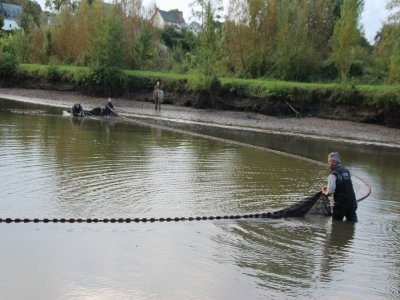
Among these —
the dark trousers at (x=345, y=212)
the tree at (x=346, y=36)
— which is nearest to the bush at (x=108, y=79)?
the tree at (x=346, y=36)

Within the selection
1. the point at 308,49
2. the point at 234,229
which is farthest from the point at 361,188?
the point at 308,49

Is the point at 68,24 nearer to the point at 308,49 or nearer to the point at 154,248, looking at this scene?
the point at 308,49

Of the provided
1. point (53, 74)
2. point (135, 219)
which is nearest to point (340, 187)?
point (135, 219)

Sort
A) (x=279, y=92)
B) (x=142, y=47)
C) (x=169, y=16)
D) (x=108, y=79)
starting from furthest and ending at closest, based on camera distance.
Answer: (x=169, y=16) < (x=142, y=47) < (x=108, y=79) < (x=279, y=92)

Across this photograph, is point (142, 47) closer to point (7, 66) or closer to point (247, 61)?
point (247, 61)

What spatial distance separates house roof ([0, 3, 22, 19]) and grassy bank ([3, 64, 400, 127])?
66.8m

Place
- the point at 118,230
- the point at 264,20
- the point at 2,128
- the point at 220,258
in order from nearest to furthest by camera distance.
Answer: the point at 220,258 < the point at 118,230 < the point at 2,128 < the point at 264,20

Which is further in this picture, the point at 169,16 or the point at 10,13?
the point at 169,16

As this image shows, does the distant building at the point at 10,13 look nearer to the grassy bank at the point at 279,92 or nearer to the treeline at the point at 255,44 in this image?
the treeline at the point at 255,44

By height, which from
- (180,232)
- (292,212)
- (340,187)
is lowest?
(180,232)

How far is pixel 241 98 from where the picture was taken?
120 ft

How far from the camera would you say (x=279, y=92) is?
3425 cm

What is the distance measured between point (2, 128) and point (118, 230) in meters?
14.9

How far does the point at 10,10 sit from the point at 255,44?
258 feet
